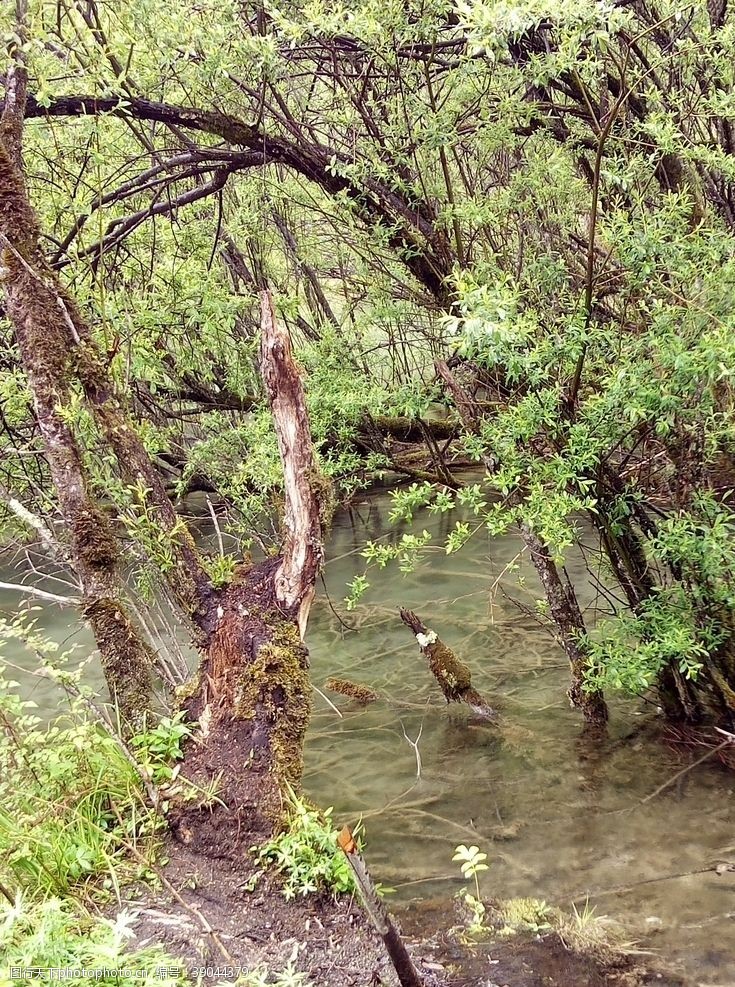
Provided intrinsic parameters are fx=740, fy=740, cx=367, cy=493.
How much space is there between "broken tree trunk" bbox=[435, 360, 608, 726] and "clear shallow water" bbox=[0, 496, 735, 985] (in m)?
0.22

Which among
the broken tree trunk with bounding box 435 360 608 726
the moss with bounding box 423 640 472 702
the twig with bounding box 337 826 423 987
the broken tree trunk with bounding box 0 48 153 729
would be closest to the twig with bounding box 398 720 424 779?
the moss with bounding box 423 640 472 702

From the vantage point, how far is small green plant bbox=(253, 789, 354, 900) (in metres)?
3.16

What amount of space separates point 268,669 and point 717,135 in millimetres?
4878

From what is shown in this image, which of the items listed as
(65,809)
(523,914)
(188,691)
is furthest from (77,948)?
(523,914)

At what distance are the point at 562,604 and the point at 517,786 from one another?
131 centimetres

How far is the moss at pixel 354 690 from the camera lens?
21.9 ft

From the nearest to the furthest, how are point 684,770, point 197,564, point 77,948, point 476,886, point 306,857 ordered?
1. point 77,948
2. point 306,857
3. point 197,564
4. point 476,886
5. point 684,770

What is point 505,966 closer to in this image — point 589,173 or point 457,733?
point 457,733

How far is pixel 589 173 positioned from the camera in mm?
5375

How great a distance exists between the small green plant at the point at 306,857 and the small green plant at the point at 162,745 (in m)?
0.58

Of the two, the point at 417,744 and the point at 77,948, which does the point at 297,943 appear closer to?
the point at 77,948

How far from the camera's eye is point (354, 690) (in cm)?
673

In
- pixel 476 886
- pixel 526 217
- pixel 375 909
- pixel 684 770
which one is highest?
pixel 526 217

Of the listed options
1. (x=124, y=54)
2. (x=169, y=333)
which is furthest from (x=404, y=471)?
(x=124, y=54)
